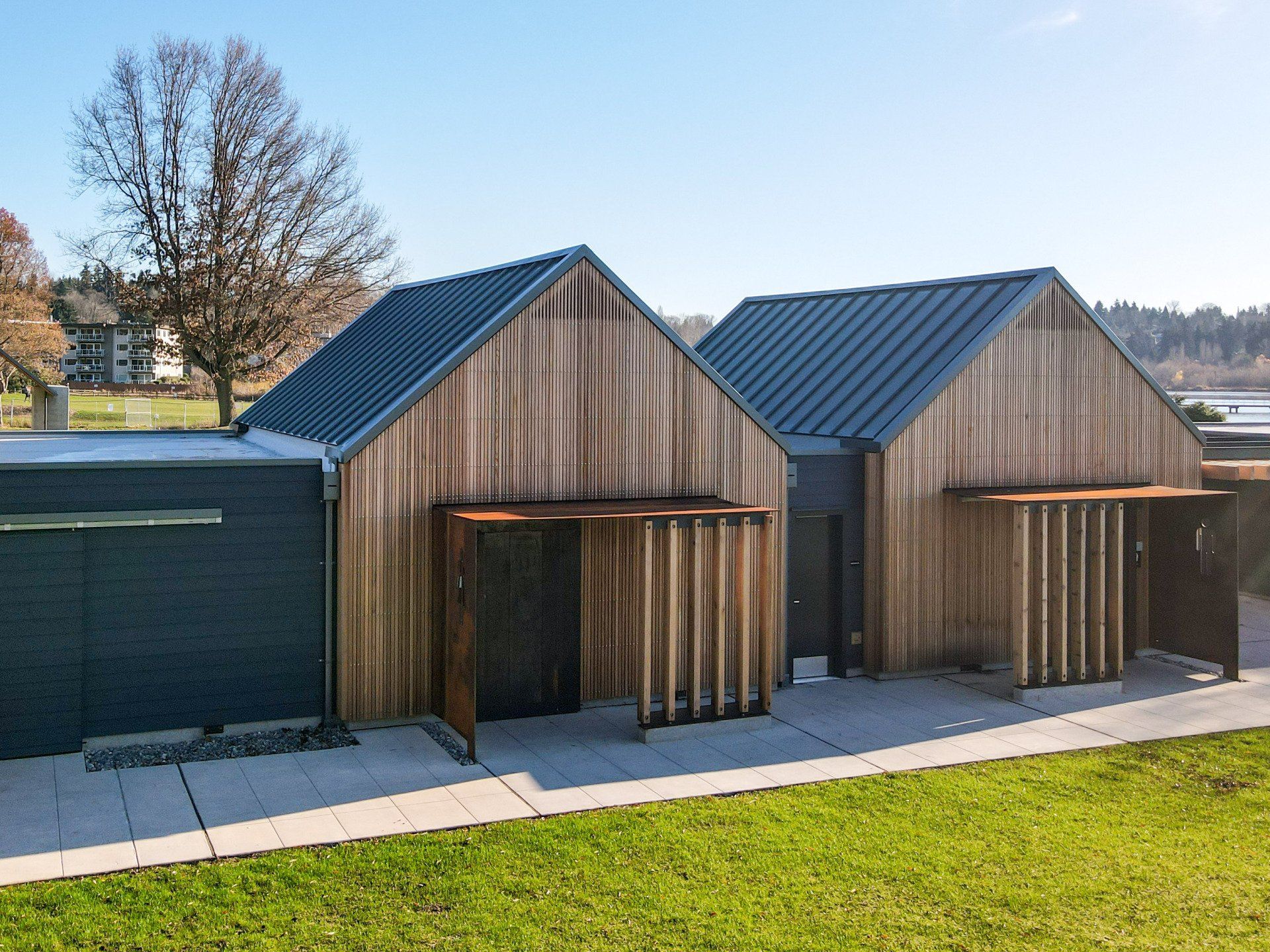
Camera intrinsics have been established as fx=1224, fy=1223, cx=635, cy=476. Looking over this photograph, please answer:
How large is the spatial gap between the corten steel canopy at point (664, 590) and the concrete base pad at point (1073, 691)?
3.49 metres

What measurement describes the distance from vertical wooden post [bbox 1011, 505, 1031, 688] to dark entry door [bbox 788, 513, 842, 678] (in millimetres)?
2214

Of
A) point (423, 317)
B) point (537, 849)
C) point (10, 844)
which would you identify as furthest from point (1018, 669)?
point (10, 844)

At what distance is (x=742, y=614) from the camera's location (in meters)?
13.3

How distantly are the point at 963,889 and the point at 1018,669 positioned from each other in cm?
622

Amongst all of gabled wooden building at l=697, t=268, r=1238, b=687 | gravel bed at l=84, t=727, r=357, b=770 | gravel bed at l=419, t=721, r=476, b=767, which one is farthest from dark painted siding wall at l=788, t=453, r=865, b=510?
gravel bed at l=84, t=727, r=357, b=770

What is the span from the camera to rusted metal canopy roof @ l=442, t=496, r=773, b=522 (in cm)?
1260

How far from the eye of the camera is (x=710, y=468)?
48.9ft

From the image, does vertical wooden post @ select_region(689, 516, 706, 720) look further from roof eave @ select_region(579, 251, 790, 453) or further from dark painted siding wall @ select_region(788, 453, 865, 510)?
dark painted siding wall @ select_region(788, 453, 865, 510)

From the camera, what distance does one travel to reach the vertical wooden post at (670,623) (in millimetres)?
12914

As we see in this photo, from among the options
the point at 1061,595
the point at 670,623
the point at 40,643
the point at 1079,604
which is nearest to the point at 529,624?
the point at 670,623

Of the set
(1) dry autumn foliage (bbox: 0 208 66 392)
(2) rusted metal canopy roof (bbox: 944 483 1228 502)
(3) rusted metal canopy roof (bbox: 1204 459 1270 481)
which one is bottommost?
(2) rusted metal canopy roof (bbox: 944 483 1228 502)

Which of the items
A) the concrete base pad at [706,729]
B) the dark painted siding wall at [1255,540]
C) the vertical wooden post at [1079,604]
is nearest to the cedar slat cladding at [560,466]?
the concrete base pad at [706,729]

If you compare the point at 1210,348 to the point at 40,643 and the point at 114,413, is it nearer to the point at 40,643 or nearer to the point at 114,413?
the point at 114,413

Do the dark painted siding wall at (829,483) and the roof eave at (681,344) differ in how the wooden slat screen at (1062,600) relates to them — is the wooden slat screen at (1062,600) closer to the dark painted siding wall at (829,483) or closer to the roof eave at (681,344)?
the dark painted siding wall at (829,483)
